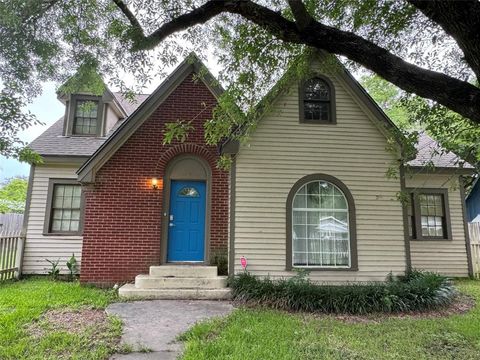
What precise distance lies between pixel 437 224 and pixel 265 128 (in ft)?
22.0

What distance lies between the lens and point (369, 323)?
5777 mm

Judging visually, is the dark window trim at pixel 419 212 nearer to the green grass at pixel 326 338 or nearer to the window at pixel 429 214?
the window at pixel 429 214

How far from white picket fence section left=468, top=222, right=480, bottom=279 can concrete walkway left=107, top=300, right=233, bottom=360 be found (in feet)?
27.8

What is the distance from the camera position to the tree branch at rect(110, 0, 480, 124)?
344 centimetres

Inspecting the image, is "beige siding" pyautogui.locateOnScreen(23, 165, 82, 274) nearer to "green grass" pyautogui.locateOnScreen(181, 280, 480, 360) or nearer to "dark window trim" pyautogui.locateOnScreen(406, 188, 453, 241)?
"green grass" pyautogui.locateOnScreen(181, 280, 480, 360)

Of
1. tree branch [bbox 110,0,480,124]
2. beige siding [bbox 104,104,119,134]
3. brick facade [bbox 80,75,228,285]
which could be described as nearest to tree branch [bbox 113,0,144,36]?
tree branch [bbox 110,0,480,124]

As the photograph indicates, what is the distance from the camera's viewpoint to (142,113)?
28.0ft

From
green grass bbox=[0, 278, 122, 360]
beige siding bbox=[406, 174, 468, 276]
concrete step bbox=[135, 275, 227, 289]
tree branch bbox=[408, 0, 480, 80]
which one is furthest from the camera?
beige siding bbox=[406, 174, 468, 276]

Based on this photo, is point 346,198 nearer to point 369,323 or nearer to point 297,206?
point 297,206

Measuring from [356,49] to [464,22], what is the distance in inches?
45.4

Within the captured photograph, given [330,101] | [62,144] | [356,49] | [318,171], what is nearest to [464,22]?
[356,49]

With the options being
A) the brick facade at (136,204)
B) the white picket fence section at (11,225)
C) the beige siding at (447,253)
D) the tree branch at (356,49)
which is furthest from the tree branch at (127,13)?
the beige siding at (447,253)

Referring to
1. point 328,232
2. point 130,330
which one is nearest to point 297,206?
point 328,232

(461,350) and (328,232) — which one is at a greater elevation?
(328,232)
